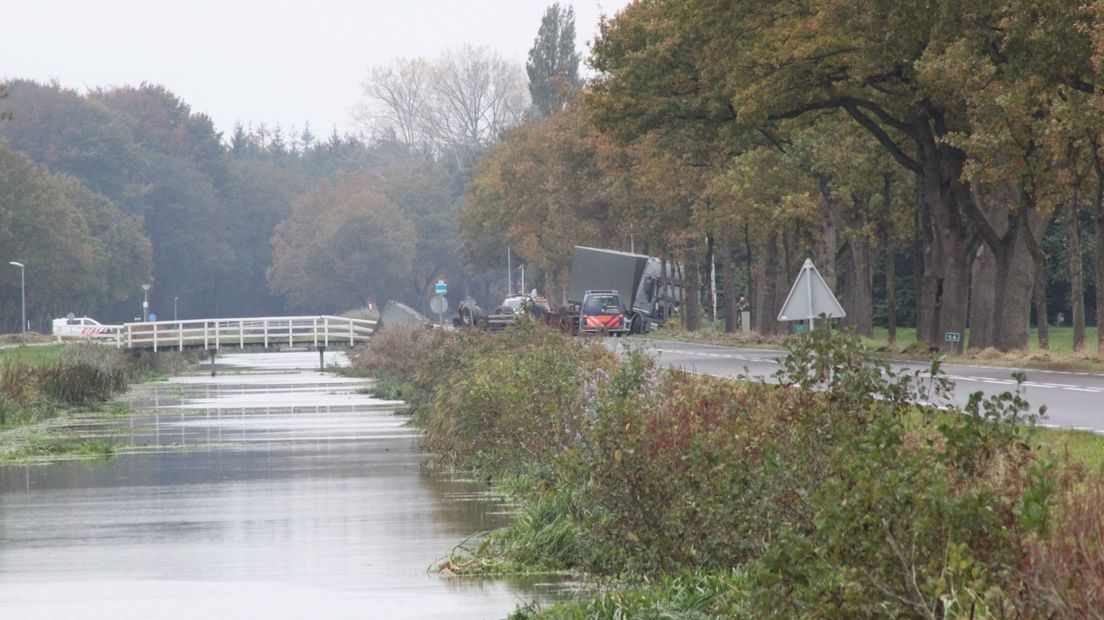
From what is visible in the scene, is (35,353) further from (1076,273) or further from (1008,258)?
(1076,273)

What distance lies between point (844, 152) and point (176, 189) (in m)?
114

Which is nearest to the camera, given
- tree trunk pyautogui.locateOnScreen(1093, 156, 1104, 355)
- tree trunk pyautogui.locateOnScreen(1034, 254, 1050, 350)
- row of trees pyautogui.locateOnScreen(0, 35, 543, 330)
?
tree trunk pyautogui.locateOnScreen(1093, 156, 1104, 355)

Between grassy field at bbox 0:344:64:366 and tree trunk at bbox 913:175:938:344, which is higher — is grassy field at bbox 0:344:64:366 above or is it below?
below

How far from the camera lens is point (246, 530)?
18141 mm

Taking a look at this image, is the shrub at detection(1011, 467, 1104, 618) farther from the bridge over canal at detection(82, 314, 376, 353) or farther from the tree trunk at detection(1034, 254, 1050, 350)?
the bridge over canal at detection(82, 314, 376, 353)

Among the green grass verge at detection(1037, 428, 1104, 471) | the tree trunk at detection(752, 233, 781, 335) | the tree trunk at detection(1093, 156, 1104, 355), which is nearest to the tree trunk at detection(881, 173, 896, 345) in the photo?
the tree trunk at detection(752, 233, 781, 335)

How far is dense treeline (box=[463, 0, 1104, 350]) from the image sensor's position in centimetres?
3669

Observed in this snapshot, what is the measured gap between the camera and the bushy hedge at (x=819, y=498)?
7379 mm

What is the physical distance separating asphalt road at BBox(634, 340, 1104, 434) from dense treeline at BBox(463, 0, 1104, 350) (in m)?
4.30

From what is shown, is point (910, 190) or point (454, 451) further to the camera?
point (910, 190)

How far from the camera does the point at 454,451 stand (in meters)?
25.1

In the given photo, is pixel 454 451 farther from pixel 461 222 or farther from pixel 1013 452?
pixel 461 222

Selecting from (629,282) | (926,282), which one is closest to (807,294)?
(926,282)

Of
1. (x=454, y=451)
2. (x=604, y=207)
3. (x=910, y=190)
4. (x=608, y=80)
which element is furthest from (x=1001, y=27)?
(x=604, y=207)
